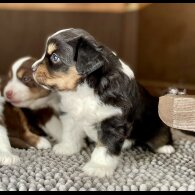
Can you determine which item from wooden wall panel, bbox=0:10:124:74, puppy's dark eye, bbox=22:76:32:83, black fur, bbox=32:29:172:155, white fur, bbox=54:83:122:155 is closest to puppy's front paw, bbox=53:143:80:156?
white fur, bbox=54:83:122:155

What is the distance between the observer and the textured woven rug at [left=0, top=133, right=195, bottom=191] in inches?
80.8

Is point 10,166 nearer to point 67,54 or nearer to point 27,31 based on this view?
point 67,54

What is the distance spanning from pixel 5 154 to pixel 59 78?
1.78 feet

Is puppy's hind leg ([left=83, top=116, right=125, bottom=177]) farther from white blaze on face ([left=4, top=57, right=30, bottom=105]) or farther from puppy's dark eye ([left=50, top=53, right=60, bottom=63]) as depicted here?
white blaze on face ([left=4, top=57, right=30, bottom=105])

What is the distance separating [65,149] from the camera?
2738 mm

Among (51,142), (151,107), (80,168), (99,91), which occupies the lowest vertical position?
(51,142)

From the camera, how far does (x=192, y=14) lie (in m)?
4.20

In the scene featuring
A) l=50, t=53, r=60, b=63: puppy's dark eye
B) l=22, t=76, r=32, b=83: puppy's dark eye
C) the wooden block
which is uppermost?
l=50, t=53, r=60, b=63: puppy's dark eye

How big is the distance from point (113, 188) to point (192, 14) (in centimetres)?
266

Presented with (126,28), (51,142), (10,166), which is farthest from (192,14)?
(10,166)

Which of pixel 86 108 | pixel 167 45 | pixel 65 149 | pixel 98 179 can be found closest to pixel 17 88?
pixel 65 149

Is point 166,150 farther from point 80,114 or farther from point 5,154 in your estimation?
point 5,154

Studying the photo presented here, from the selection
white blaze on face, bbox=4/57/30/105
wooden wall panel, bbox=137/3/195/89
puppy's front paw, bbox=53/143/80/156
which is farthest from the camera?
wooden wall panel, bbox=137/3/195/89

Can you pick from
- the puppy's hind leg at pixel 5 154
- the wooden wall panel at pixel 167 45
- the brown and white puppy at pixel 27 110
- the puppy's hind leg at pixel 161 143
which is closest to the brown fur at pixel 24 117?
the brown and white puppy at pixel 27 110
